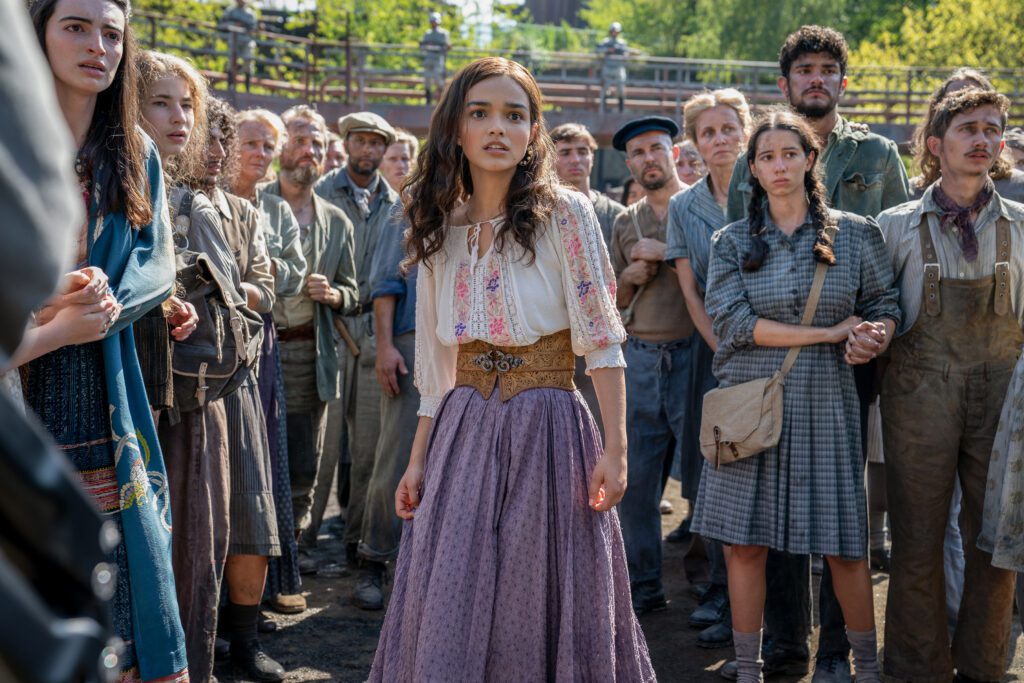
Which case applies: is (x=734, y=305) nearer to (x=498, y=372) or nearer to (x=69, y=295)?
(x=498, y=372)

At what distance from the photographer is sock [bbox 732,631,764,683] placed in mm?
4473

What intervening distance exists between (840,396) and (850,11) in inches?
1558

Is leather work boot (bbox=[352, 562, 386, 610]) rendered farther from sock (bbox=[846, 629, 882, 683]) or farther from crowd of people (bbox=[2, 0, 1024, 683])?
sock (bbox=[846, 629, 882, 683])

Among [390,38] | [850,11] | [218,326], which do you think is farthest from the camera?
[850,11]

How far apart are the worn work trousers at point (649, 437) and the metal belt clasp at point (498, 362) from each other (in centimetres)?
237

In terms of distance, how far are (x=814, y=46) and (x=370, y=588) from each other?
10.4ft

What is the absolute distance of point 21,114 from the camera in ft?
3.92

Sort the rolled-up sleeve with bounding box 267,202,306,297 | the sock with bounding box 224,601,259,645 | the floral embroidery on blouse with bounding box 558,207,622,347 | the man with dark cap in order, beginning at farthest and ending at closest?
the man with dark cap, the rolled-up sleeve with bounding box 267,202,306,297, the sock with bounding box 224,601,259,645, the floral embroidery on blouse with bounding box 558,207,622,347

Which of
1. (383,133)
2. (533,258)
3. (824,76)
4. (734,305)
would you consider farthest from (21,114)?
(383,133)

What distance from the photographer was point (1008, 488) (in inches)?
166

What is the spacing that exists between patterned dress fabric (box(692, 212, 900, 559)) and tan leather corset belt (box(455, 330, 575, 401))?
1.19 metres

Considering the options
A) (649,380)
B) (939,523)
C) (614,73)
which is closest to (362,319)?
(649,380)

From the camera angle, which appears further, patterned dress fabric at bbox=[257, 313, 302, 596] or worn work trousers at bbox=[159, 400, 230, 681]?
patterned dress fabric at bbox=[257, 313, 302, 596]

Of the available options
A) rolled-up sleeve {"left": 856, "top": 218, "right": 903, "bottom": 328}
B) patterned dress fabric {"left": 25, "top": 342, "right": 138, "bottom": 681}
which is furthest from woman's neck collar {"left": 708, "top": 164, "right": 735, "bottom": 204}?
patterned dress fabric {"left": 25, "top": 342, "right": 138, "bottom": 681}
